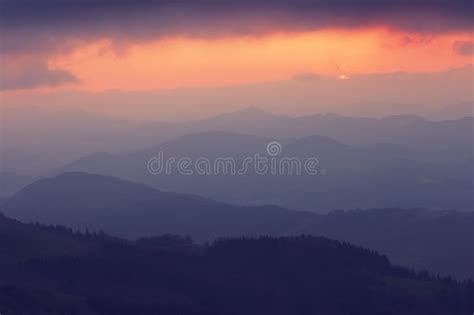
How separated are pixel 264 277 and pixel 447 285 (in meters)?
29.4

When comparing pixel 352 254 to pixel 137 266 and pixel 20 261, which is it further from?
pixel 20 261

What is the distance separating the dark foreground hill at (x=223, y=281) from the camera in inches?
6033

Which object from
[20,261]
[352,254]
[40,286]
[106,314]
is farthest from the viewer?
[352,254]

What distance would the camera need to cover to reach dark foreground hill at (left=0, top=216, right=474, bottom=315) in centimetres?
15325

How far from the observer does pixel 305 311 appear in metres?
166

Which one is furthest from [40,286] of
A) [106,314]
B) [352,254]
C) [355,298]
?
[352,254]

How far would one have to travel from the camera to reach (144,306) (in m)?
148

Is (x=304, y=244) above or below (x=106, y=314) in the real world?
above

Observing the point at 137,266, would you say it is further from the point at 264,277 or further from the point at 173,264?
the point at 264,277

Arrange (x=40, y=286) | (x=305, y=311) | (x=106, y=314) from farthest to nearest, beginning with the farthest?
(x=305, y=311) → (x=40, y=286) → (x=106, y=314)

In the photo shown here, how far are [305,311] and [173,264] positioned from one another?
28112 mm

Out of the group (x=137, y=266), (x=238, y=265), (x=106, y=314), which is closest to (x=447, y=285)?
(x=238, y=265)

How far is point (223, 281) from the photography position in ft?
577

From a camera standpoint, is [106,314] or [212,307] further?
[212,307]
